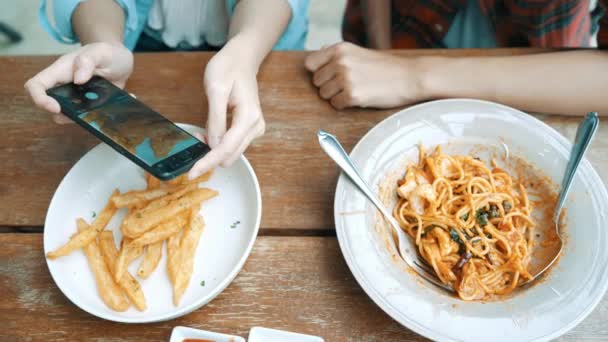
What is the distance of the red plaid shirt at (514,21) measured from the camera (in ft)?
4.41

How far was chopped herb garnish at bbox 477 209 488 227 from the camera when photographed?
41.8 inches

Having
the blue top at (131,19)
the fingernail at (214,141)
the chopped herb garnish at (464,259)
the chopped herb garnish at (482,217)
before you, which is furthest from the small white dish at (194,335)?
the blue top at (131,19)

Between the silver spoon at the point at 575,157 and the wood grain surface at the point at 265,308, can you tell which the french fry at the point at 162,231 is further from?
the silver spoon at the point at 575,157

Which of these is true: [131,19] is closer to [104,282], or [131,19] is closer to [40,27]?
[104,282]

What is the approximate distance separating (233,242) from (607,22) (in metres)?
1.08

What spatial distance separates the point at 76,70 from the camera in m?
0.99

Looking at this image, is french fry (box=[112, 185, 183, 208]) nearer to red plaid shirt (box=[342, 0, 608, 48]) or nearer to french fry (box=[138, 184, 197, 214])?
french fry (box=[138, 184, 197, 214])

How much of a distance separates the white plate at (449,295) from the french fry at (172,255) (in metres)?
0.34

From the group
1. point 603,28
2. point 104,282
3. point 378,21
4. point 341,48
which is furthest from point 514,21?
point 104,282

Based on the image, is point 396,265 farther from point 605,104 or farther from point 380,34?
point 380,34

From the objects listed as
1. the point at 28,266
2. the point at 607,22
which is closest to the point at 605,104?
the point at 607,22

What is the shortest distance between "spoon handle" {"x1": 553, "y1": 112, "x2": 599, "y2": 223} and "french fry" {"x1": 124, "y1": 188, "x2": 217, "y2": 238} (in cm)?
77

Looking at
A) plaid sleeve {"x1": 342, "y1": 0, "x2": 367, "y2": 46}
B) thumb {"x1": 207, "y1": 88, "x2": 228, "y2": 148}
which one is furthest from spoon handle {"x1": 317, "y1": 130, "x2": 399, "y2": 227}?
plaid sleeve {"x1": 342, "y1": 0, "x2": 367, "y2": 46}

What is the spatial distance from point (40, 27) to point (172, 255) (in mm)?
2814
